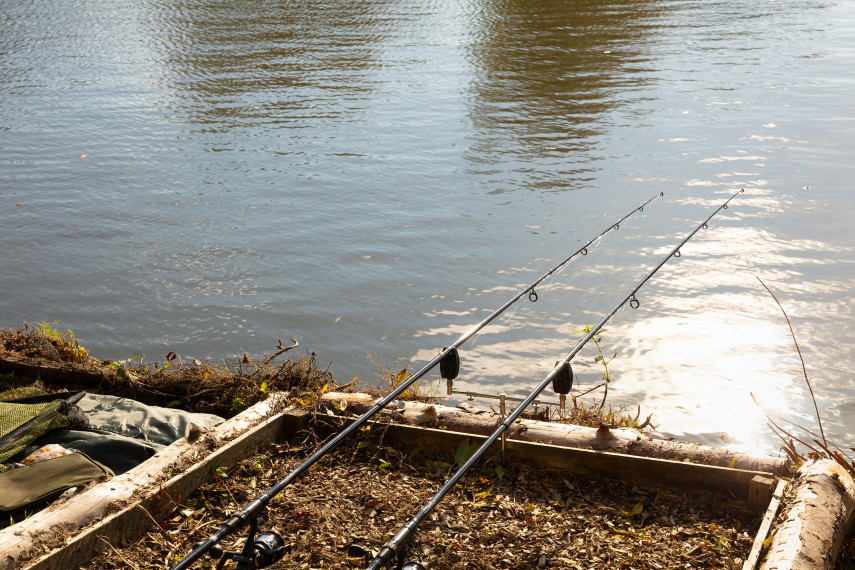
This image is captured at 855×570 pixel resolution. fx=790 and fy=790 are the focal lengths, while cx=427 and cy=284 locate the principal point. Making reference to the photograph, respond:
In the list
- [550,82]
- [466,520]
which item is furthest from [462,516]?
[550,82]

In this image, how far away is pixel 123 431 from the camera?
517 cm

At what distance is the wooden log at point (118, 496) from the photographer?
3.58 m

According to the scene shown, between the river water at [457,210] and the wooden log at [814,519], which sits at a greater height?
the river water at [457,210]

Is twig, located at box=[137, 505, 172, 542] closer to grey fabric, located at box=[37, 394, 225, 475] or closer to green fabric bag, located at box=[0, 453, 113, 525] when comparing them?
green fabric bag, located at box=[0, 453, 113, 525]

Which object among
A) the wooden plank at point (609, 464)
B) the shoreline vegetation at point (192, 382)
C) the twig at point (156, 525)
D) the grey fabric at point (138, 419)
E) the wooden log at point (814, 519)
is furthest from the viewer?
the shoreline vegetation at point (192, 382)

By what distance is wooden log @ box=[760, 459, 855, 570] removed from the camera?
3344 millimetres

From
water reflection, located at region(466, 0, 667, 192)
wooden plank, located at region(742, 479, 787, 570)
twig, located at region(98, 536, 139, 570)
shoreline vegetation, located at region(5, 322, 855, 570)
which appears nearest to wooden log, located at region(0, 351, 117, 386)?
shoreline vegetation, located at region(5, 322, 855, 570)

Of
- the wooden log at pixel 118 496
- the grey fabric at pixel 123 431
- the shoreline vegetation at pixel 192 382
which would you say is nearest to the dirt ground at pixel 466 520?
the wooden log at pixel 118 496

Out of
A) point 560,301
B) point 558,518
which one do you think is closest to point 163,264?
point 560,301

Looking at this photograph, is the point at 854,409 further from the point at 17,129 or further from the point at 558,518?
the point at 17,129

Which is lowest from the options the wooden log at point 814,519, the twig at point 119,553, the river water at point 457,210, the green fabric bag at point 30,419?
the twig at point 119,553

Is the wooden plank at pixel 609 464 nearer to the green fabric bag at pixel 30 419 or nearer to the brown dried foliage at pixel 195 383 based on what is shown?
the brown dried foliage at pixel 195 383

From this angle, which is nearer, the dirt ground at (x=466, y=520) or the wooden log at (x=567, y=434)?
the dirt ground at (x=466, y=520)

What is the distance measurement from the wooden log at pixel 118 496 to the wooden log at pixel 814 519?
9.66 ft
